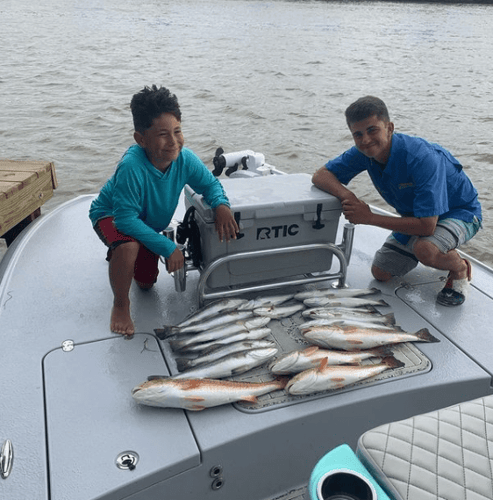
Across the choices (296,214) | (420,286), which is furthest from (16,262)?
(420,286)

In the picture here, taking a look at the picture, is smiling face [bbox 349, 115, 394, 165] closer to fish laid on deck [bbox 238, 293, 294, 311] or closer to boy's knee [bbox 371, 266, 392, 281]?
boy's knee [bbox 371, 266, 392, 281]

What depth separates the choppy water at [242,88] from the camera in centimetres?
965

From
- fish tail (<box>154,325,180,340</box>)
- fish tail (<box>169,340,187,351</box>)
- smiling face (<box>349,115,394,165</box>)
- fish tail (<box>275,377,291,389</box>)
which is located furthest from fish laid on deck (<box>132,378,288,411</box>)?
smiling face (<box>349,115,394,165</box>)

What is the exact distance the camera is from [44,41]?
20.9 metres

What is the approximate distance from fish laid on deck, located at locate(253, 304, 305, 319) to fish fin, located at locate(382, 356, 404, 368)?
1.97 ft

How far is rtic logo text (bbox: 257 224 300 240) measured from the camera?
2752 millimetres

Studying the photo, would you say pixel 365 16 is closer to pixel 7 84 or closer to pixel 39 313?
pixel 7 84

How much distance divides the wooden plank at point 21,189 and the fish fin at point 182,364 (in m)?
2.17

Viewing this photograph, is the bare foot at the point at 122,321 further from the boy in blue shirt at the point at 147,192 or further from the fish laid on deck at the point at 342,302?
the fish laid on deck at the point at 342,302

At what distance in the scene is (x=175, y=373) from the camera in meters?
2.30

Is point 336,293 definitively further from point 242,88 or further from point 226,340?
point 242,88

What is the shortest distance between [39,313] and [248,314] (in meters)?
1.24

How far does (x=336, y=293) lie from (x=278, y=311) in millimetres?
414

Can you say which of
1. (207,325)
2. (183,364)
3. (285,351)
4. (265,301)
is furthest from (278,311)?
(183,364)
